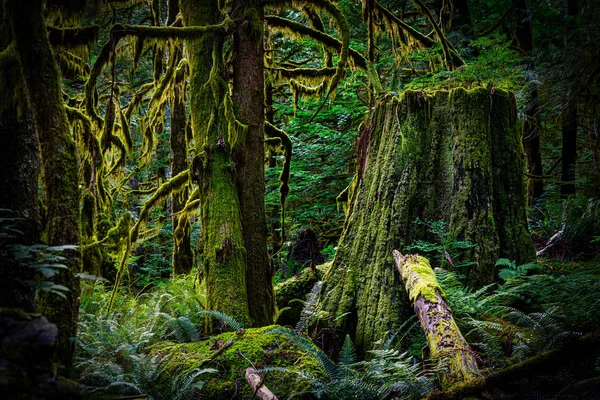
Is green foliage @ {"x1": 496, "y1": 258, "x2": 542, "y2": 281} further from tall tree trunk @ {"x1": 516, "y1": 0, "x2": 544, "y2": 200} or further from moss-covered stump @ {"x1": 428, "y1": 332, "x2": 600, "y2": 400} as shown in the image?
tall tree trunk @ {"x1": 516, "y1": 0, "x2": 544, "y2": 200}

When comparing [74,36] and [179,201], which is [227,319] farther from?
[179,201]

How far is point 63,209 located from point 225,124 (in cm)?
270

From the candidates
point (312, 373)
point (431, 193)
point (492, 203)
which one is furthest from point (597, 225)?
point (312, 373)

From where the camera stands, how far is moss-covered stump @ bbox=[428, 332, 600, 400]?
9.03ft

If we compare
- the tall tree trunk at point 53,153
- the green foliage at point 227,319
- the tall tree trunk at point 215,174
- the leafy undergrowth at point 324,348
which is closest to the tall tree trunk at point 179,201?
the tall tree trunk at point 215,174

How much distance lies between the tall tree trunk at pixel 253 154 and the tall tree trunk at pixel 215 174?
0.28 metres

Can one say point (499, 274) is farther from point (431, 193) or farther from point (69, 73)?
point (69, 73)

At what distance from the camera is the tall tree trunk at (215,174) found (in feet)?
18.4

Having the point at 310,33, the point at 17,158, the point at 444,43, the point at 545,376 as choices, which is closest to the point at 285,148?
the point at 310,33

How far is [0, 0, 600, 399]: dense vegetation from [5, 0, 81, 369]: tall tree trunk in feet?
0.04

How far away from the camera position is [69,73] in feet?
37.2

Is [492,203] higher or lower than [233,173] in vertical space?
lower

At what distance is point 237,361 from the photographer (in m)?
4.30

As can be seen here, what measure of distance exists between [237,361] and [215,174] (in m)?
2.69
